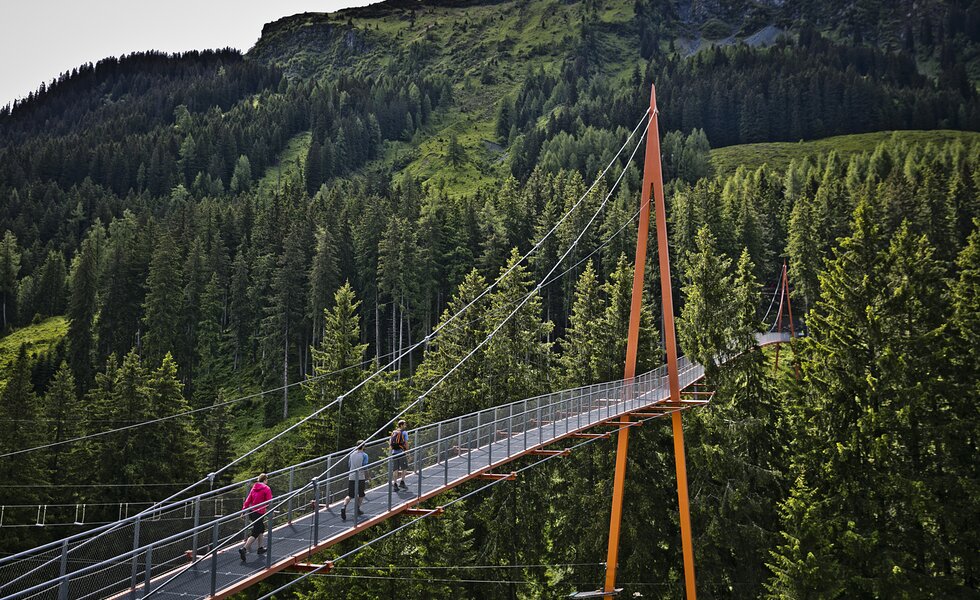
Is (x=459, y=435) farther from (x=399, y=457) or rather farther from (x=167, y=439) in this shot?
(x=167, y=439)

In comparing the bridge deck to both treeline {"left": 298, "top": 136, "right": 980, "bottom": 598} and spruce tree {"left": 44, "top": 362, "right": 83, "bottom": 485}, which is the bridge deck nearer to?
treeline {"left": 298, "top": 136, "right": 980, "bottom": 598}

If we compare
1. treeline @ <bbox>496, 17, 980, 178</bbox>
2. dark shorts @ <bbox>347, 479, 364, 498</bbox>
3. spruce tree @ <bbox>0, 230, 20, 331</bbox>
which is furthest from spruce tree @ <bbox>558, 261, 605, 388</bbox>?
treeline @ <bbox>496, 17, 980, 178</bbox>

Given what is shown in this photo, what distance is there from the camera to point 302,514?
15242mm

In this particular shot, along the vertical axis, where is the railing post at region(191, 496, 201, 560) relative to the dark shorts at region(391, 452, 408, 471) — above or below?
above

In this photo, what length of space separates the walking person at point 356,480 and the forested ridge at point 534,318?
11345 mm

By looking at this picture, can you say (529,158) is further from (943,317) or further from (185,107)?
(943,317)

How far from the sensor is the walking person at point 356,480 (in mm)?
14609

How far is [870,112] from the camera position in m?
163

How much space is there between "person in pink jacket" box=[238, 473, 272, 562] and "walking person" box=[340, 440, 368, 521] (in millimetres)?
1681

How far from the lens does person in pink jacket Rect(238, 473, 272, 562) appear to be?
42.0 feet

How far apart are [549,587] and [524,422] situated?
40.2ft

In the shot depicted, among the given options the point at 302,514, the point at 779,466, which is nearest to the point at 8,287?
the point at 779,466

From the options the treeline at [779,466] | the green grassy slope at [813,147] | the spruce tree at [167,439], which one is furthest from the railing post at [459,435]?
the green grassy slope at [813,147]

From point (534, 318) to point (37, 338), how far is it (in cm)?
6721
